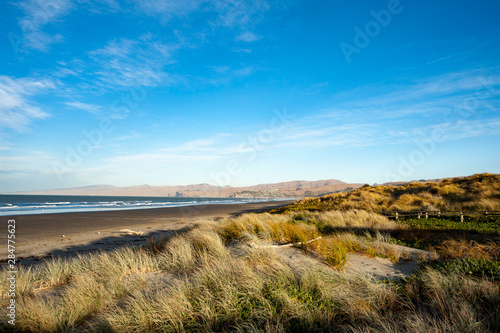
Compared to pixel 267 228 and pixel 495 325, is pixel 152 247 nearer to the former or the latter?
pixel 267 228

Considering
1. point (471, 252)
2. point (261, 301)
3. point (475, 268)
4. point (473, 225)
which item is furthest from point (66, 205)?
point (475, 268)

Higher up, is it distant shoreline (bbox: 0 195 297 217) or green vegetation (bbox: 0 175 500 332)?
green vegetation (bbox: 0 175 500 332)

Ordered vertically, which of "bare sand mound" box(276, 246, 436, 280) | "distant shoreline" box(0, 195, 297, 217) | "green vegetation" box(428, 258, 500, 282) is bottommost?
"distant shoreline" box(0, 195, 297, 217)

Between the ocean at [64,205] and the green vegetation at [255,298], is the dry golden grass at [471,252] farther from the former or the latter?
the ocean at [64,205]

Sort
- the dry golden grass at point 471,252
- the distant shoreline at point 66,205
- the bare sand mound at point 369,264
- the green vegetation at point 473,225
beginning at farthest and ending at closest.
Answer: the distant shoreline at point 66,205 → the green vegetation at point 473,225 → the dry golden grass at point 471,252 → the bare sand mound at point 369,264

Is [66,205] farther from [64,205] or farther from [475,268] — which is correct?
[475,268]

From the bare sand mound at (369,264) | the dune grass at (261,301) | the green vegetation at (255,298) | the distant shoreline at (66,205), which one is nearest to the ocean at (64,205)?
the distant shoreline at (66,205)

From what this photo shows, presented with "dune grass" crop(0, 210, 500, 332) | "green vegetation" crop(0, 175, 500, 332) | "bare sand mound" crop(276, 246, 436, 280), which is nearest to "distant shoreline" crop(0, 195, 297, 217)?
"green vegetation" crop(0, 175, 500, 332)

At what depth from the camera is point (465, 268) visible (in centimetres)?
541

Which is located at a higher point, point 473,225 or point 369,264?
point 369,264

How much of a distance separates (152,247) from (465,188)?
93.2 feet

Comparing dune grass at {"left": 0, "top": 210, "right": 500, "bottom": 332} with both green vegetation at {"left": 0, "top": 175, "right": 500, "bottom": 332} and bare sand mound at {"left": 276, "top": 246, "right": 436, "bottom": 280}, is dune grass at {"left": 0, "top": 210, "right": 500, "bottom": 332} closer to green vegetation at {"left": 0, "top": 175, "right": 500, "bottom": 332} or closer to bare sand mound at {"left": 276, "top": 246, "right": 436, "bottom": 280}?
green vegetation at {"left": 0, "top": 175, "right": 500, "bottom": 332}

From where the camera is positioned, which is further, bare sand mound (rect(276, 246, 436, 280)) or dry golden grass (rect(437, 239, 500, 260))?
dry golden grass (rect(437, 239, 500, 260))

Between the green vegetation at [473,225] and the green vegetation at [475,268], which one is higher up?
the green vegetation at [475,268]
